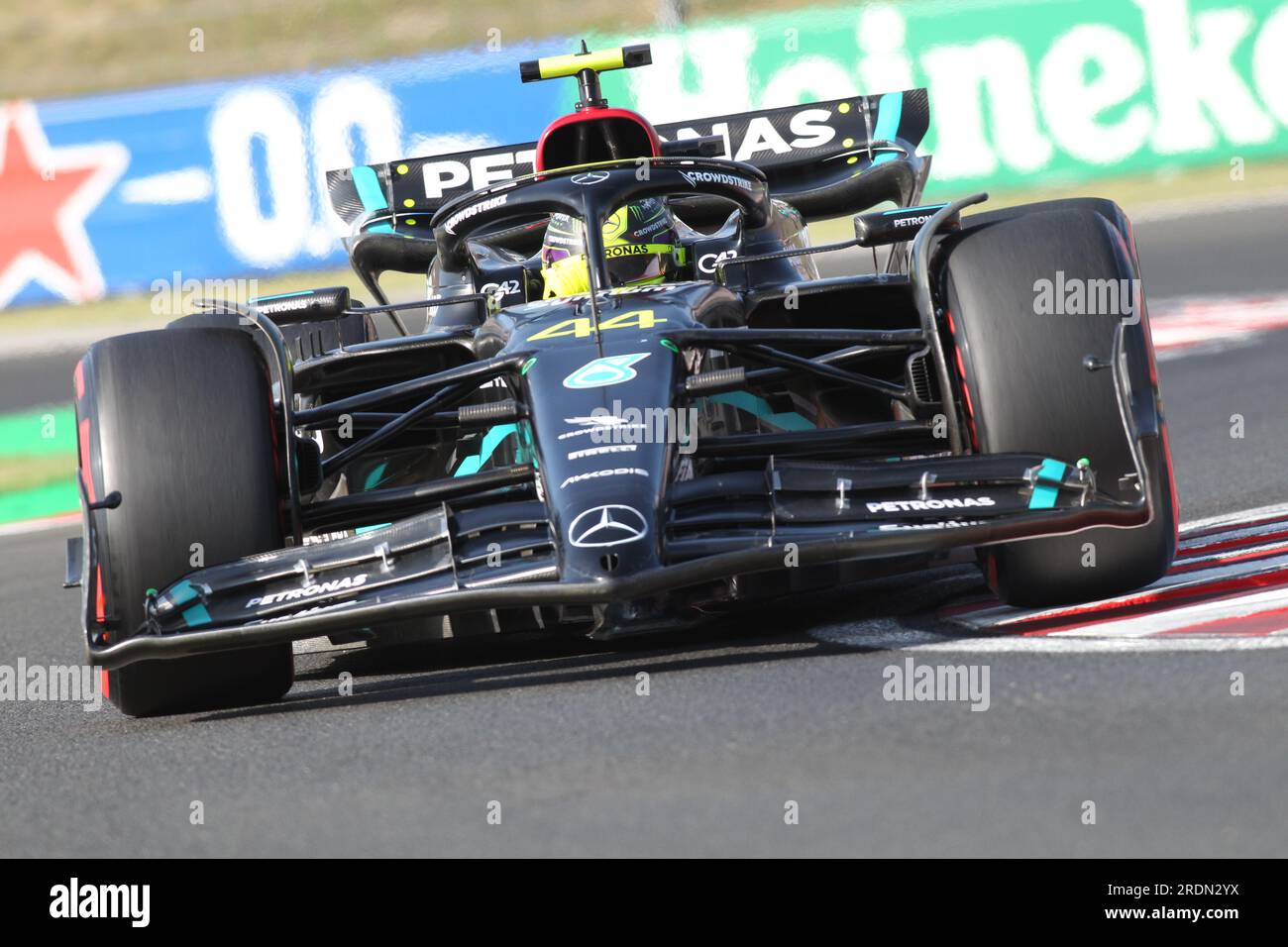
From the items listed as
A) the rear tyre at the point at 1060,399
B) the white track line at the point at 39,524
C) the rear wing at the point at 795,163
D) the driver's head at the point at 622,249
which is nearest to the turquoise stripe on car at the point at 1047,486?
the rear tyre at the point at 1060,399

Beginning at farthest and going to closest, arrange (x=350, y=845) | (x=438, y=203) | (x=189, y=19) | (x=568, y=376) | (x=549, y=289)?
(x=189, y=19)
(x=438, y=203)
(x=549, y=289)
(x=568, y=376)
(x=350, y=845)

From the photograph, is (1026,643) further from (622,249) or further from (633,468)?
(622,249)

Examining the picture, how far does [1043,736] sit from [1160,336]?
27.1ft

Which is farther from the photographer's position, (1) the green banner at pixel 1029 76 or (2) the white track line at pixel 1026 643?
(1) the green banner at pixel 1029 76

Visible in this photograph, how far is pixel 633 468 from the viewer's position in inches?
200

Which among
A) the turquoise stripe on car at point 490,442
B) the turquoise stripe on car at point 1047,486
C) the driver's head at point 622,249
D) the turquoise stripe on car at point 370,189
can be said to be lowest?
the turquoise stripe on car at point 1047,486

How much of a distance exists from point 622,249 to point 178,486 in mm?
1928

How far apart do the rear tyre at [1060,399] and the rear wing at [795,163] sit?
108 inches

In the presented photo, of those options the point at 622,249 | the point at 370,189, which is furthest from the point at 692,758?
the point at 370,189

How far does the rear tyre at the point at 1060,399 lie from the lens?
523cm

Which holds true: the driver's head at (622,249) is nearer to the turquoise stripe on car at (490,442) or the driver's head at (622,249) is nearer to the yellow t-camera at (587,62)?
the turquoise stripe on car at (490,442)
